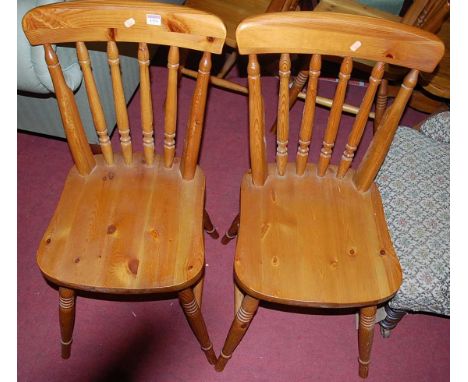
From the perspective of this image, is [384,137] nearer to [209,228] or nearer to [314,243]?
[314,243]

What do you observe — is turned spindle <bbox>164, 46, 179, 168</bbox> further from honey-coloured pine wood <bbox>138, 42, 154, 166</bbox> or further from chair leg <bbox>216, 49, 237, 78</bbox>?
chair leg <bbox>216, 49, 237, 78</bbox>

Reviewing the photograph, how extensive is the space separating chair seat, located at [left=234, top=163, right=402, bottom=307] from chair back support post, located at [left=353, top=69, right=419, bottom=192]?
43 millimetres

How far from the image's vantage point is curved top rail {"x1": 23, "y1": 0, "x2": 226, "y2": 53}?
1108 millimetres

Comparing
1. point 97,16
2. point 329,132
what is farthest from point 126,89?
point 329,132

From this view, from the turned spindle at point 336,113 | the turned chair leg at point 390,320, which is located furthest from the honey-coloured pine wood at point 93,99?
the turned chair leg at point 390,320

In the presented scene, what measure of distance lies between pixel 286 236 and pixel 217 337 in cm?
54

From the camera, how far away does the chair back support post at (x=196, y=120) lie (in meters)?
1.18

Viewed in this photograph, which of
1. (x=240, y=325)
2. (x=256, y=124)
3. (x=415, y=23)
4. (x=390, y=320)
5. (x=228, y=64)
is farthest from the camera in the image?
(x=228, y=64)

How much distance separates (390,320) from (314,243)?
0.47m

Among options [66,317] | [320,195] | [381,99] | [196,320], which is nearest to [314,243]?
[320,195]

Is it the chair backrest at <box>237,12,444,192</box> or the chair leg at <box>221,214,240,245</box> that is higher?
the chair backrest at <box>237,12,444,192</box>

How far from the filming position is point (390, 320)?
5.10 feet

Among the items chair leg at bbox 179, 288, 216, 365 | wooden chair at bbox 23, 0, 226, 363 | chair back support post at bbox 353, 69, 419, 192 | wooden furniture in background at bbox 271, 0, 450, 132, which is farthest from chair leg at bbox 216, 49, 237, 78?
chair leg at bbox 179, 288, 216, 365

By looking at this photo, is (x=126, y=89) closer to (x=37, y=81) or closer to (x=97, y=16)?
(x=37, y=81)
